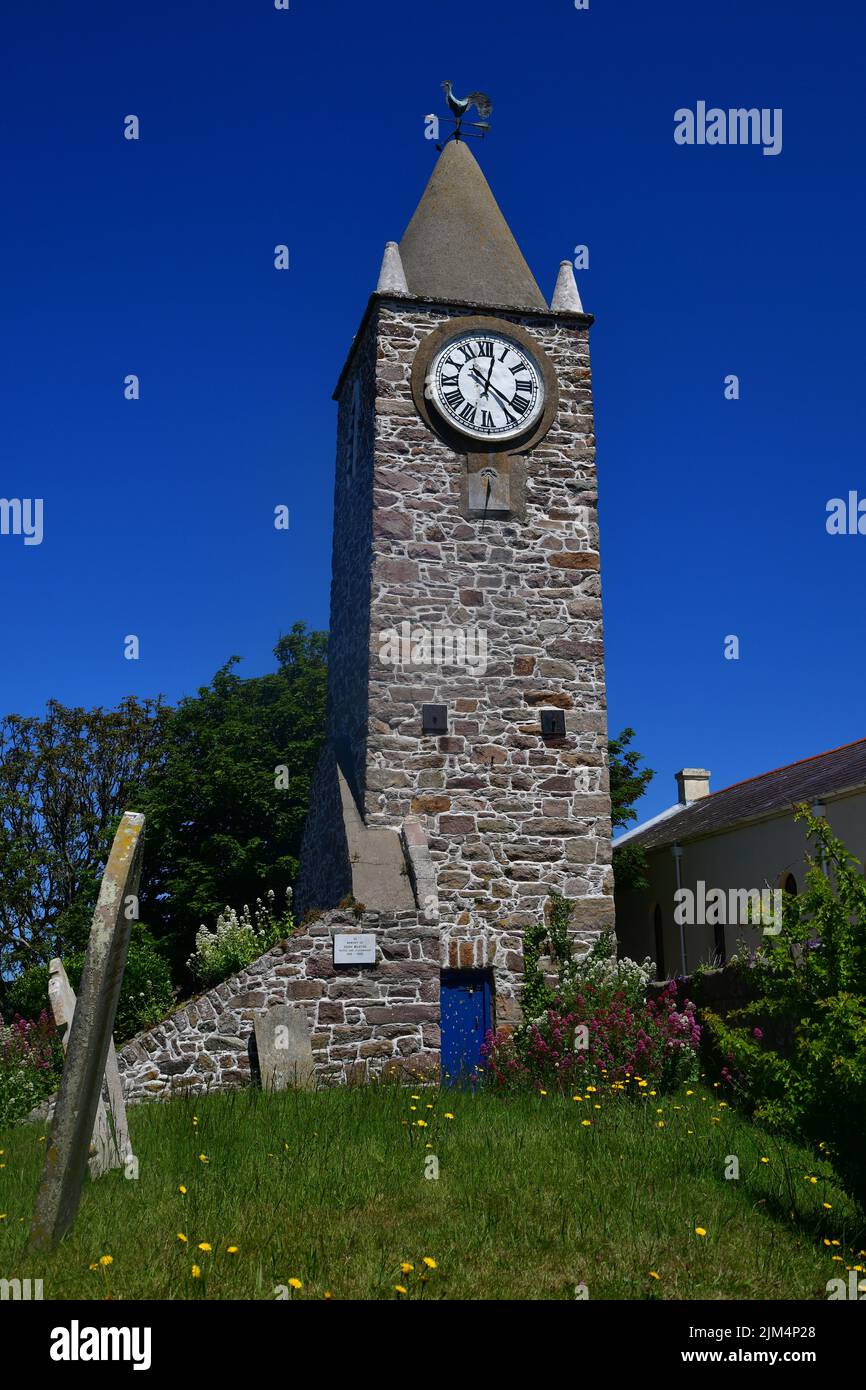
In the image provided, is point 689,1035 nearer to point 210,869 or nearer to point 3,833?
point 210,869

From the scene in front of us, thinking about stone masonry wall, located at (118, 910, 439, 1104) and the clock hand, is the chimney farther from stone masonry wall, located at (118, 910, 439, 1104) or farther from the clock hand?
stone masonry wall, located at (118, 910, 439, 1104)

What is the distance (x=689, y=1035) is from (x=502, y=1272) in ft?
22.9

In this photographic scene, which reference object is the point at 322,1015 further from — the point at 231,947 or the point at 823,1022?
the point at 823,1022

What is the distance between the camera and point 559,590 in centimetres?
1614

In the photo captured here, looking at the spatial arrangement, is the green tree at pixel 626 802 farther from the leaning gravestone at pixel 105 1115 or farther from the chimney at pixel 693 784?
the leaning gravestone at pixel 105 1115

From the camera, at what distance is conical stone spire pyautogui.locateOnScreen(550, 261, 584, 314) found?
17250 millimetres

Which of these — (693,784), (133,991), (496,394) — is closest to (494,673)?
(496,394)

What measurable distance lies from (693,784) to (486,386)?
1730 cm

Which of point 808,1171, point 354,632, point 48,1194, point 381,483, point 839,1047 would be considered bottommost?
point 808,1171

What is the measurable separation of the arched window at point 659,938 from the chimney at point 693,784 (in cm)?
521

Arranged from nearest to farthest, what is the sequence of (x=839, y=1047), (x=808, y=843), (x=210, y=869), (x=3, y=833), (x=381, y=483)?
1. (x=839, y=1047)
2. (x=381, y=483)
3. (x=808, y=843)
4. (x=210, y=869)
5. (x=3, y=833)

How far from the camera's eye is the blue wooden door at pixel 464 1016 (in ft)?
46.1

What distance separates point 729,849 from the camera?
22.3 metres

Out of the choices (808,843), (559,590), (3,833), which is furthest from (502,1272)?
(3,833)
